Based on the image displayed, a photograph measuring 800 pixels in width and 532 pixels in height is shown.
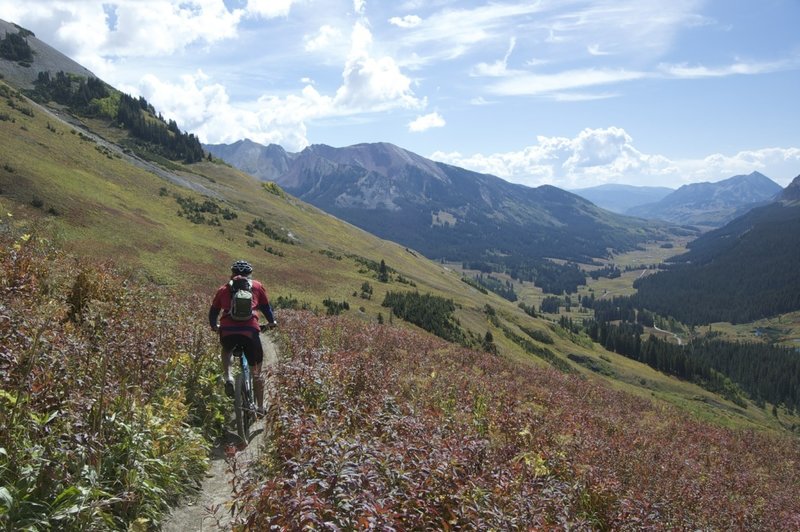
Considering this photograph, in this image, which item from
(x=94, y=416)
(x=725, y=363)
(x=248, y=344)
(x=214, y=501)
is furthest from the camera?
(x=725, y=363)

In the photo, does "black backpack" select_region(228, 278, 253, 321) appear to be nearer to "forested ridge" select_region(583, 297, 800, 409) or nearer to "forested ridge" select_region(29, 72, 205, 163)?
"forested ridge" select_region(29, 72, 205, 163)

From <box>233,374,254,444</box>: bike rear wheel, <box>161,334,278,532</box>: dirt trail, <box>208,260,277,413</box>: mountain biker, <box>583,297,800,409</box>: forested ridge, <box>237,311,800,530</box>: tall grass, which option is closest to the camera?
<box>237,311,800,530</box>: tall grass

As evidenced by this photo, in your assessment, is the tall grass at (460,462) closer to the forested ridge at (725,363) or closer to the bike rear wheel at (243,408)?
the bike rear wheel at (243,408)

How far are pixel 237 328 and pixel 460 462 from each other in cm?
491

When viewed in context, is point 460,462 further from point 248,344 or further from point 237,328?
point 237,328

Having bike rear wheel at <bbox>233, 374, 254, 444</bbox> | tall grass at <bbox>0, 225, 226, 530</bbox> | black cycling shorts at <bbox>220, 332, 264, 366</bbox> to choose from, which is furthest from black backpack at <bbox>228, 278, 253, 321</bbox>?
tall grass at <bbox>0, 225, 226, 530</bbox>

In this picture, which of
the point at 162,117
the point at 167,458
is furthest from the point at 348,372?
the point at 162,117

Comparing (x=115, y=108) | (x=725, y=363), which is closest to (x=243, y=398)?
(x=115, y=108)

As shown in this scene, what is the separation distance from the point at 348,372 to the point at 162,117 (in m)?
175

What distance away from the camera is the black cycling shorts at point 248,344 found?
29.7 ft

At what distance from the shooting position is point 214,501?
6770 millimetres

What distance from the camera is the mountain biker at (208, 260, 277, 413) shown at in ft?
29.6

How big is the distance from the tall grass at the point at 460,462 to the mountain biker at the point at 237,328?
770 millimetres

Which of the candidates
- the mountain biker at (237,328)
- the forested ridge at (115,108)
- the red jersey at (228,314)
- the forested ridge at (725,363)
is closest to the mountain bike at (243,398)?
the mountain biker at (237,328)
